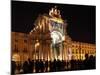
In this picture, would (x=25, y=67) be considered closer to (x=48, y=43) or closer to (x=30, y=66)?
(x=30, y=66)

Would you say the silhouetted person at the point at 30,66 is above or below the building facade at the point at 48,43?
below

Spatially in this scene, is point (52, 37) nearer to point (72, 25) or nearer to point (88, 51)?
point (72, 25)

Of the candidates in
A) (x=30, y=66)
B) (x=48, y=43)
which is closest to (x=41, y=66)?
(x=30, y=66)

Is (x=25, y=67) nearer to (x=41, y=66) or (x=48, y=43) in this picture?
(x=41, y=66)

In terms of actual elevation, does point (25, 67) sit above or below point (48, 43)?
below

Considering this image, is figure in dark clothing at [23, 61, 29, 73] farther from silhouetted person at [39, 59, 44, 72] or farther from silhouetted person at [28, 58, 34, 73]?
silhouetted person at [39, 59, 44, 72]

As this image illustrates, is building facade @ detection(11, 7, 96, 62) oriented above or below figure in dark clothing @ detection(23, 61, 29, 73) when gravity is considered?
above

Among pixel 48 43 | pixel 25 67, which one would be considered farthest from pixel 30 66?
pixel 48 43

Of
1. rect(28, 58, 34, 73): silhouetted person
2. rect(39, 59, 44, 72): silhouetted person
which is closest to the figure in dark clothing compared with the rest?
rect(28, 58, 34, 73): silhouetted person

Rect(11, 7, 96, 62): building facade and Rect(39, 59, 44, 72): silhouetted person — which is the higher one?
Rect(11, 7, 96, 62): building facade

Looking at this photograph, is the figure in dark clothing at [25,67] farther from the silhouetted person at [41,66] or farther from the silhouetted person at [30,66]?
the silhouetted person at [41,66]

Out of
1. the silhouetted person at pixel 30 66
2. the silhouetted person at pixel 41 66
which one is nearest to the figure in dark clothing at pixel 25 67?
the silhouetted person at pixel 30 66

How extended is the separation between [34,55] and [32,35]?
0.20 metres

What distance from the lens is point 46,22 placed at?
93.9 inches
